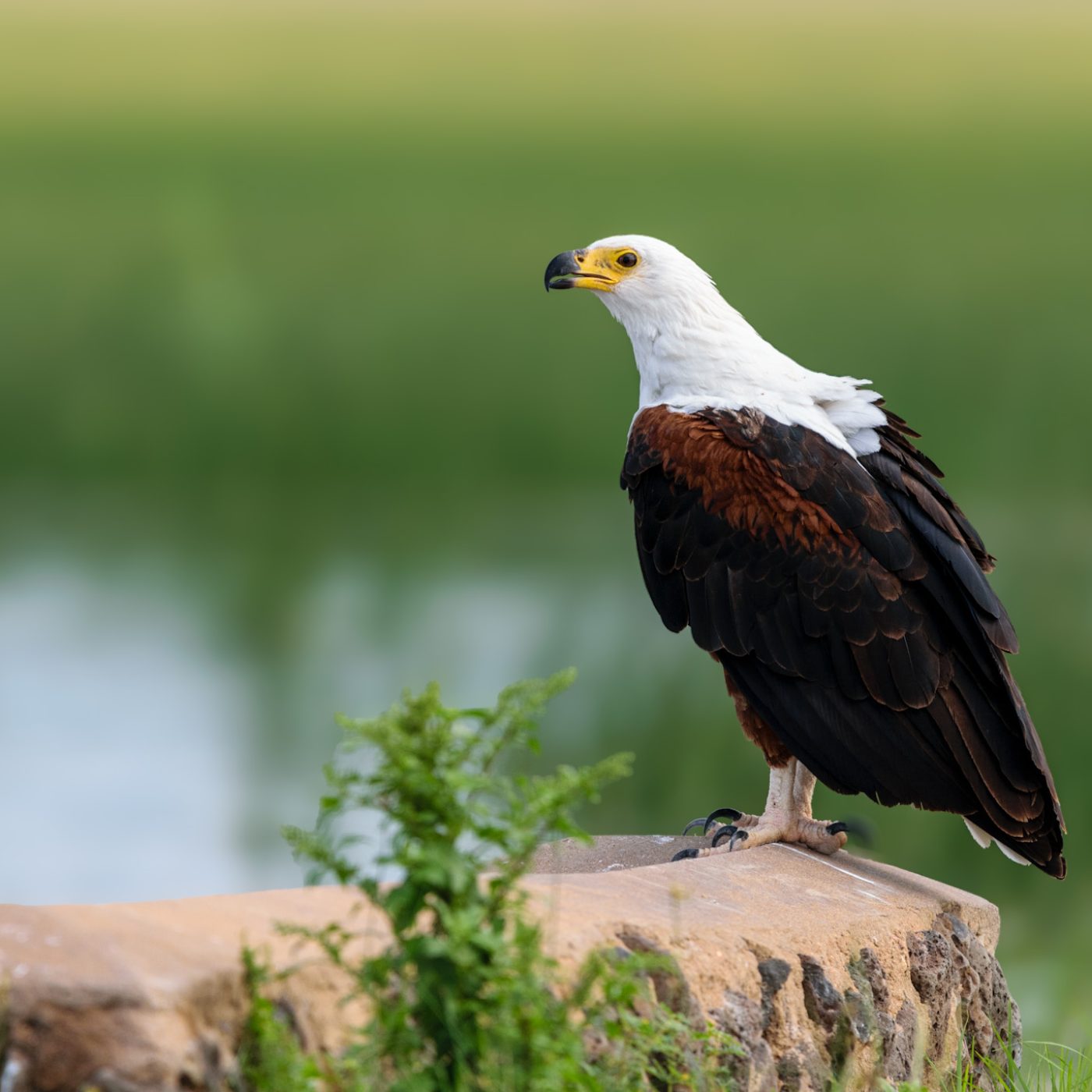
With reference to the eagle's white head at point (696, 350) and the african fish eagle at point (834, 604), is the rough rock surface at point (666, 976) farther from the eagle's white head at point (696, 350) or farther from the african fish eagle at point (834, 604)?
the eagle's white head at point (696, 350)

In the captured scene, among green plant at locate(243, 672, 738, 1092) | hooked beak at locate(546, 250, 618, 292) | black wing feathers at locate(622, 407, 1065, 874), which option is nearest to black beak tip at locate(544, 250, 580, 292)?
hooked beak at locate(546, 250, 618, 292)

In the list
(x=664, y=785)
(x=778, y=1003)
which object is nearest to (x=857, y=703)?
(x=778, y=1003)

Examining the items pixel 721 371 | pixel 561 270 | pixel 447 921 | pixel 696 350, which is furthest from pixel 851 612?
pixel 447 921

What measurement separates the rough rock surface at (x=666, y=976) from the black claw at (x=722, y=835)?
191 mm

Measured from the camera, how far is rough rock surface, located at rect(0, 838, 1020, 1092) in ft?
9.35

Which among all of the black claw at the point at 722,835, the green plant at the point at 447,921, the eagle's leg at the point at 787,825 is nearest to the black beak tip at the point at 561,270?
the eagle's leg at the point at 787,825

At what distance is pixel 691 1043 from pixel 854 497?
223 cm

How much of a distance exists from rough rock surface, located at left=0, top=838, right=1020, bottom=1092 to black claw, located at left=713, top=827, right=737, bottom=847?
19cm

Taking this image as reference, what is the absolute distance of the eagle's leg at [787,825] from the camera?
5301mm

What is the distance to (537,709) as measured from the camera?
2928mm

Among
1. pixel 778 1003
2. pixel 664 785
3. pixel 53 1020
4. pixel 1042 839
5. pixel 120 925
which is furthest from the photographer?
pixel 664 785

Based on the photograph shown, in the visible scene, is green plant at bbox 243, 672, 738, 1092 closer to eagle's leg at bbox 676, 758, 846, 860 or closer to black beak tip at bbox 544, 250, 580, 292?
eagle's leg at bbox 676, 758, 846, 860

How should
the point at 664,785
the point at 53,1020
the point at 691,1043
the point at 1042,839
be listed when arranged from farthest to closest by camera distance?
the point at 664,785 < the point at 1042,839 < the point at 691,1043 < the point at 53,1020

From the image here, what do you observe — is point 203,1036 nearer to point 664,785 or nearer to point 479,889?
point 479,889
